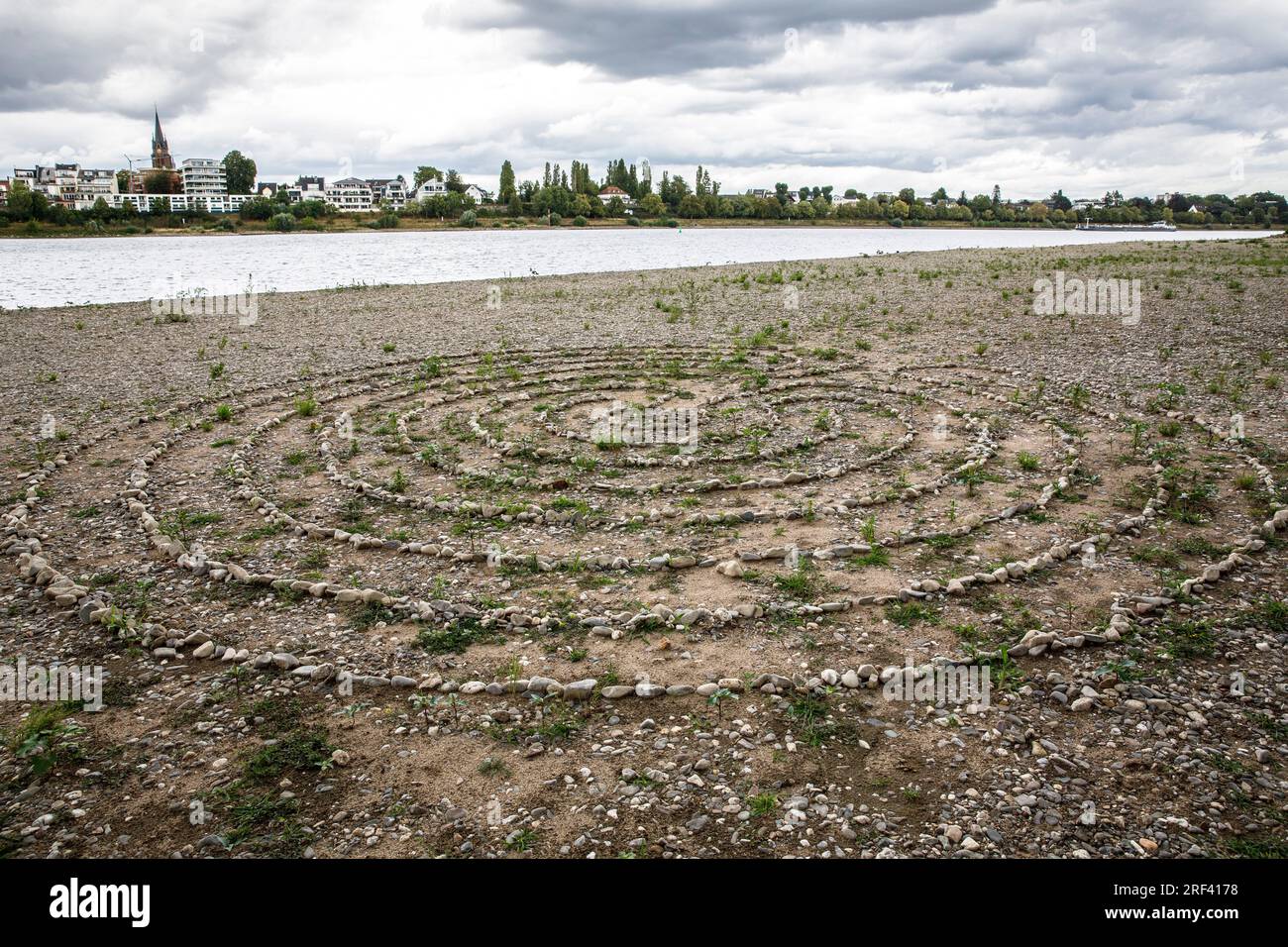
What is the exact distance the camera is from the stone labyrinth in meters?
9.06

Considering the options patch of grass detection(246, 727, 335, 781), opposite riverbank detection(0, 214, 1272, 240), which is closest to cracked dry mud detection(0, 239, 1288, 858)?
patch of grass detection(246, 727, 335, 781)

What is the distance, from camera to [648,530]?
12.2 meters

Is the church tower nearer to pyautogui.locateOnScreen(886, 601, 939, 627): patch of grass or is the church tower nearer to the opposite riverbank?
the opposite riverbank

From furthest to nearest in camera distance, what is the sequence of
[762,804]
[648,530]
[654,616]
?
1. [648,530]
2. [654,616]
3. [762,804]

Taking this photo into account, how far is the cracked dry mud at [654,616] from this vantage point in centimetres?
645

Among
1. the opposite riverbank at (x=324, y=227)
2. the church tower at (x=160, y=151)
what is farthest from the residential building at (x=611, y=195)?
the church tower at (x=160, y=151)

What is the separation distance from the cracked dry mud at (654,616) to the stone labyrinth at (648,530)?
0.07 meters

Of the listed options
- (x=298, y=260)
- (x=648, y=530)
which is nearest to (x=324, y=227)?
(x=298, y=260)

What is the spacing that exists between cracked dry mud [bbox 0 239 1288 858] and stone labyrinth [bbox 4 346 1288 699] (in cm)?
7

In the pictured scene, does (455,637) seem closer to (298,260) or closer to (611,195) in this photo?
(298,260)

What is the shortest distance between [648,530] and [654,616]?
113 inches
